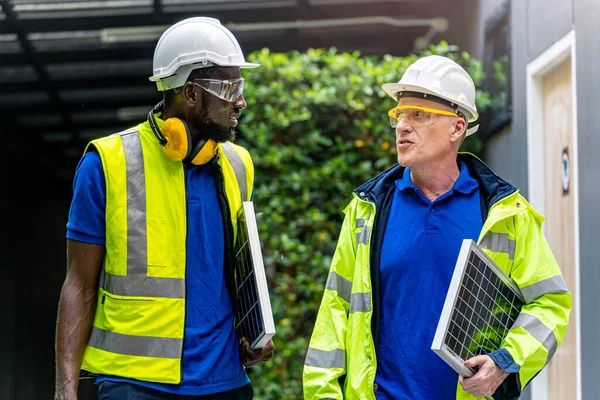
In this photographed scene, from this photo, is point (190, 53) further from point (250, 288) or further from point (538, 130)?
point (538, 130)

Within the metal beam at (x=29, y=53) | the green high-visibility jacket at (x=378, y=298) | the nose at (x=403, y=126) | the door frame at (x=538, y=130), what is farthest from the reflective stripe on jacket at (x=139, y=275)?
the metal beam at (x=29, y=53)

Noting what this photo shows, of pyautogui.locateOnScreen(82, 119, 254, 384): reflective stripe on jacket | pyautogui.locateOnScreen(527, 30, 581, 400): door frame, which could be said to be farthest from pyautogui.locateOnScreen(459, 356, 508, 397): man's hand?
pyautogui.locateOnScreen(527, 30, 581, 400): door frame

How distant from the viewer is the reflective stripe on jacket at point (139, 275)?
3.71 metres

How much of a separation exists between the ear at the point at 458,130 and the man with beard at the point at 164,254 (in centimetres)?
83

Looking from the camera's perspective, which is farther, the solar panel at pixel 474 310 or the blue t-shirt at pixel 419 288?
the blue t-shirt at pixel 419 288

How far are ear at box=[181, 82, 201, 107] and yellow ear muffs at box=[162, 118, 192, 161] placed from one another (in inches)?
4.6

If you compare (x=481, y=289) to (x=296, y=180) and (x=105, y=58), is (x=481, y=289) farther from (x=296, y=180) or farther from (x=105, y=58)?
(x=105, y=58)

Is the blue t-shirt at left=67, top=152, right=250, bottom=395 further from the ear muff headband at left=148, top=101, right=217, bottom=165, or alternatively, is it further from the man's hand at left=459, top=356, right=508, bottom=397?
the man's hand at left=459, top=356, right=508, bottom=397

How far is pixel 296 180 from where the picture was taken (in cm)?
742

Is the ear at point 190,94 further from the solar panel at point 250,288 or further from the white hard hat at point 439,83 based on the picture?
the white hard hat at point 439,83

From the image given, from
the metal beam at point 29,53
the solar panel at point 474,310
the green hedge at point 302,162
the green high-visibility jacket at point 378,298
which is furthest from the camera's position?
the metal beam at point 29,53

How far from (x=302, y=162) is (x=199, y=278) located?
380cm

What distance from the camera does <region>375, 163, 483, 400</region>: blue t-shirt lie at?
12.0ft

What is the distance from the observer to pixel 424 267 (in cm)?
371
